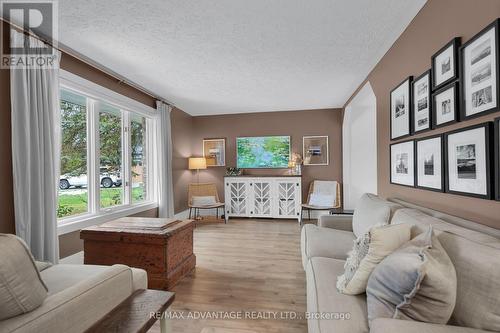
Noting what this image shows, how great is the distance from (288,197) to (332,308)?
3.87 m

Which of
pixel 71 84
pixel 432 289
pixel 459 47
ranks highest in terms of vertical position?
pixel 71 84

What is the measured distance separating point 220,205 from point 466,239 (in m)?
4.17

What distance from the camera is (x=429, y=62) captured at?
1.86m

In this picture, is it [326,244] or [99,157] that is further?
[99,157]

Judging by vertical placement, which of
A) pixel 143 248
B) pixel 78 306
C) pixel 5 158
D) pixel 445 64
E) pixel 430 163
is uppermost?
pixel 445 64

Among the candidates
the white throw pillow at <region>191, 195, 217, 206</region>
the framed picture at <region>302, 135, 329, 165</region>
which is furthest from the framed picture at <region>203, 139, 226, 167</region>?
the framed picture at <region>302, 135, 329, 165</region>

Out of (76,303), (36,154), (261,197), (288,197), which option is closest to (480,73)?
(76,303)

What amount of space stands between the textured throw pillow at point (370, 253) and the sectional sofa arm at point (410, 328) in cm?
35

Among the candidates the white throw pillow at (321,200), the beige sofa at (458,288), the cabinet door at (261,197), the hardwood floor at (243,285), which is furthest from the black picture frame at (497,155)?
the cabinet door at (261,197)

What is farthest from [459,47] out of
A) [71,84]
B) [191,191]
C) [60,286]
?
[191,191]

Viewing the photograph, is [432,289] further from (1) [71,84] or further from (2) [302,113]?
(2) [302,113]

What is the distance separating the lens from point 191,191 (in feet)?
17.1

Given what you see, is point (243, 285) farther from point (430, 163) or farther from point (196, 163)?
point (196, 163)

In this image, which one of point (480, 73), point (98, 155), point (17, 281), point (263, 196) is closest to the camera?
point (17, 281)
